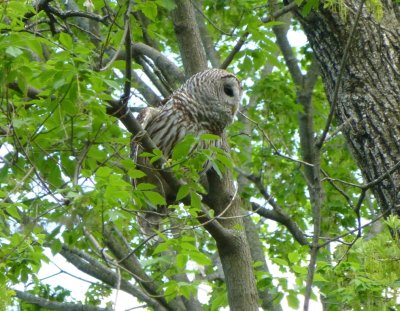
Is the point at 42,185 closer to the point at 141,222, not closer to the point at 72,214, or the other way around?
the point at 72,214

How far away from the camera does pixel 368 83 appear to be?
5465mm

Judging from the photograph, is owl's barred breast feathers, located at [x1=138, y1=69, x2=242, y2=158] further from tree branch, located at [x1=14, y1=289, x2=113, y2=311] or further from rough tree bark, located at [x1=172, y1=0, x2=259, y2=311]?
tree branch, located at [x1=14, y1=289, x2=113, y2=311]

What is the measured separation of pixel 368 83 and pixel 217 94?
180cm

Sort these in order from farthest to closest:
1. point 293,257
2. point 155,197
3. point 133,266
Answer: point 133,266 < point 293,257 < point 155,197

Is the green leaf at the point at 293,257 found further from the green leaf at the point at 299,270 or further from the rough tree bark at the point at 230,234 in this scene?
the rough tree bark at the point at 230,234

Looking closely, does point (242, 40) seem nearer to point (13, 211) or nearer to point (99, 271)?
point (13, 211)

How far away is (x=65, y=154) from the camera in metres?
4.48

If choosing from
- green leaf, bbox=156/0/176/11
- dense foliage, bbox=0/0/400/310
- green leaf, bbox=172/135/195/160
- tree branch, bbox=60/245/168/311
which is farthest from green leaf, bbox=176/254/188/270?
tree branch, bbox=60/245/168/311

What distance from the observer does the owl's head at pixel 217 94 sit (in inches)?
266

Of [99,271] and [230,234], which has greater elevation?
[99,271]

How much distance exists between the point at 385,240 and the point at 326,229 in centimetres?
542

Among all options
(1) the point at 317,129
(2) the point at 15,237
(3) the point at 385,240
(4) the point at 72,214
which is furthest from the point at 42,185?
(1) the point at 317,129

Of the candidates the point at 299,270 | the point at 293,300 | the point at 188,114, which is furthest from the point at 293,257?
the point at 188,114

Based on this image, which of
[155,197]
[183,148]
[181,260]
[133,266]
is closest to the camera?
[183,148]
